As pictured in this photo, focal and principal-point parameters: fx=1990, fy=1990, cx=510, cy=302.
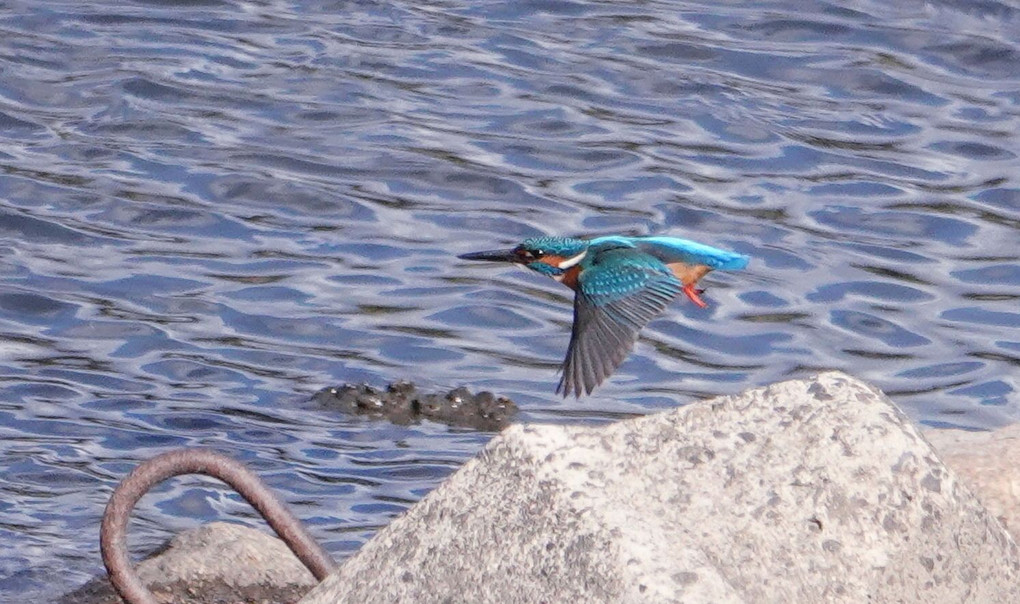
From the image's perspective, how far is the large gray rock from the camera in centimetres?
319

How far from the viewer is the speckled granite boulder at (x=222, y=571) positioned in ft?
16.3

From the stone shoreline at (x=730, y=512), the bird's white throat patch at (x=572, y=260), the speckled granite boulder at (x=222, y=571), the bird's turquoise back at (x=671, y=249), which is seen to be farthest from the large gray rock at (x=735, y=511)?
the bird's white throat patch at (x=572, y=260)

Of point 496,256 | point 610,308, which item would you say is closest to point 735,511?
point 610,308

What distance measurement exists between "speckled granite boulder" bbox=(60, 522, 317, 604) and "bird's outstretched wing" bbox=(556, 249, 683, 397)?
A: 1.13m

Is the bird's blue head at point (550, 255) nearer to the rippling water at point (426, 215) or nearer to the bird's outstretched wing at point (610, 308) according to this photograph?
the bird's outstretched wing at point (610, 308)

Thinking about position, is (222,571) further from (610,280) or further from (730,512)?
(730,512)

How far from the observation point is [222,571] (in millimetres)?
5016

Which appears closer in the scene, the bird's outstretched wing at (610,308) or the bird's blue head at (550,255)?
the bird's outstretched wing at (610,308)

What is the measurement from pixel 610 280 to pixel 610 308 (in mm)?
117

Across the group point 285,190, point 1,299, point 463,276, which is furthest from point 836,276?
point 1,299

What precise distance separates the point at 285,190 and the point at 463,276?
1.12 m

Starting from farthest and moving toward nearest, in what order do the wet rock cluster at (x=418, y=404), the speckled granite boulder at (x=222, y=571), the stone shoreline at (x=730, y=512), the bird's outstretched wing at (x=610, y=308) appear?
the wet rock cluster at (x=418, y=404), the bird's outstretched wing at (x=610, y=308), the speckled granite boulder at (x=222, y=571), the stone shoreline at (x=730, y=512)

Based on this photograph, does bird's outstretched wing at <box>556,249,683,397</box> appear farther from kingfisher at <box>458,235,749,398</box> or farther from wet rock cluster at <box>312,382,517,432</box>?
wet rock cluster at <box>312,382,517,432</box>

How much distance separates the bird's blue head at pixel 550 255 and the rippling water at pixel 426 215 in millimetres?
674
